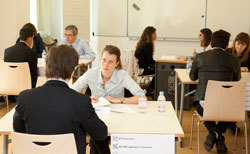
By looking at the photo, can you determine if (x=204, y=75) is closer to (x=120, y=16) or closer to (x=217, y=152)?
(x=217, y=152)

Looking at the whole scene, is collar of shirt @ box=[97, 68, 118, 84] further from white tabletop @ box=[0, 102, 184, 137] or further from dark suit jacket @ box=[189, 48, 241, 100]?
dark suit jacket @ box=[189, 48, 241, 100]

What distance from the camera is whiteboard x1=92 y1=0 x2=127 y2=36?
758 centimetres

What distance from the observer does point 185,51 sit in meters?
7.34

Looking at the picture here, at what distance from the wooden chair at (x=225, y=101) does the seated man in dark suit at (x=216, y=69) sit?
0.26m

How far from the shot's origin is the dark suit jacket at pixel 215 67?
375 cm

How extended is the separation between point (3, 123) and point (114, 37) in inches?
210

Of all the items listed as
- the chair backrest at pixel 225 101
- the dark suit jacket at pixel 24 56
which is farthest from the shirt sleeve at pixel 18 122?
the dark suit jacket at pixel 24 56

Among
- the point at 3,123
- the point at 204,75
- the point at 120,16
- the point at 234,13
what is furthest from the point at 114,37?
the point at 3,123

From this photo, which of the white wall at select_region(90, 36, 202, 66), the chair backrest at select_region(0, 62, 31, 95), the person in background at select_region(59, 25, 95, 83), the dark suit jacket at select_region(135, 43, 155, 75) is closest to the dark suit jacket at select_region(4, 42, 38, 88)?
the chair backrest at select_region(0, 62, 31, 95)

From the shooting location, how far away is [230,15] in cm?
697

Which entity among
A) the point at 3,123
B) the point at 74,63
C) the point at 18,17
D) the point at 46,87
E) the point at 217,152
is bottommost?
the point at 217,152

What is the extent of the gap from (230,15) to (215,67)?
3578 mm

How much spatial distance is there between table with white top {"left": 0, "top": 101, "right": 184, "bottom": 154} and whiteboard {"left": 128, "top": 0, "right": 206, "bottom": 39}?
4.56 metres

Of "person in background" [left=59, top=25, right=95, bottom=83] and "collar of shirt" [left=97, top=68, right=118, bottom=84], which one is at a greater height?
"person in background" [left=59, top=25, right=95, bottom=83]
